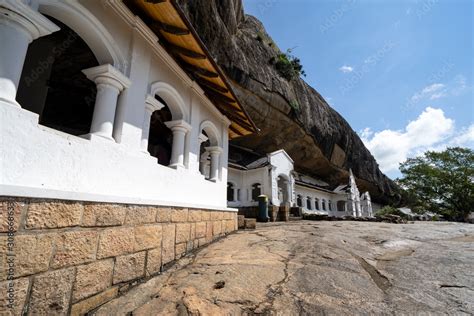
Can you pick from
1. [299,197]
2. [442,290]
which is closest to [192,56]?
[442,290]

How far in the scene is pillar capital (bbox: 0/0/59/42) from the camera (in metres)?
2.07

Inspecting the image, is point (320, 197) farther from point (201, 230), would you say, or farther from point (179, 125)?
point (179, 125)

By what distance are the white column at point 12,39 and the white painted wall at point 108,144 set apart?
198 mm

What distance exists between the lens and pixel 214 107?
6.61m

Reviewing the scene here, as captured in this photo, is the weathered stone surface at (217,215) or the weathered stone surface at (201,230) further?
the weathered stone surface at (217,215)

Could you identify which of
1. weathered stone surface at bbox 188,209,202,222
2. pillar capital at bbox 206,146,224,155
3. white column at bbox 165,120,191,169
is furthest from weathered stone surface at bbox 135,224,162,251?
pillar capital at bbox 206,146,224,155

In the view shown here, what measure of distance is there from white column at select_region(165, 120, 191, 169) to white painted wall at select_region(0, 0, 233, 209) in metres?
0.18

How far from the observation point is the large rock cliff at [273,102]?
1186 cm

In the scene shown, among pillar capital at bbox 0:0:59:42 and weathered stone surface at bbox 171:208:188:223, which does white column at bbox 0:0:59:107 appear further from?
weathered stone surface at bbox 171:208:188:223

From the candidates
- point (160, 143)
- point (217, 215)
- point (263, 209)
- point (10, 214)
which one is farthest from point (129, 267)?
point (263, 209)

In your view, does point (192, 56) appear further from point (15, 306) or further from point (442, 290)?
point (442, 290)

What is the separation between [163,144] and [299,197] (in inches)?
570

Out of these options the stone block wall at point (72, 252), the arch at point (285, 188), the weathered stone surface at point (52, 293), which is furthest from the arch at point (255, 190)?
the weathered stone surface at point (52, 293)

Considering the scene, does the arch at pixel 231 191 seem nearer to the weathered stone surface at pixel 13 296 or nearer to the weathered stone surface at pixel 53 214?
the weathered stone surface at pixel 53 214
